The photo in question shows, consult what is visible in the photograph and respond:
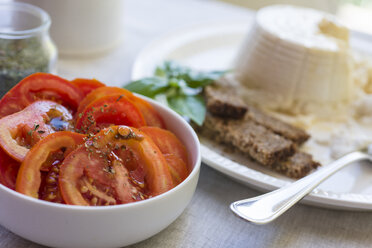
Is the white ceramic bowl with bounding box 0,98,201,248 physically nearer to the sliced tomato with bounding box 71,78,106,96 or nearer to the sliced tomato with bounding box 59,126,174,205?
the sliced tomato with bounding box 59,126,174,205

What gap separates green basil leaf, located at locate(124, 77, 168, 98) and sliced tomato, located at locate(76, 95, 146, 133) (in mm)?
466

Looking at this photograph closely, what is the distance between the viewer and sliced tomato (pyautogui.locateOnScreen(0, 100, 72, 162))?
1.13 m

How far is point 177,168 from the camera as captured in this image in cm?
126

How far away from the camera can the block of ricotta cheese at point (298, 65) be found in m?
2.14

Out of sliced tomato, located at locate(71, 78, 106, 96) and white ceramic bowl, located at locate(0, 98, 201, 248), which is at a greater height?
sliced tomato, located at locate(71, 78, 106, 96)

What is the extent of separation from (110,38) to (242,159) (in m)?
1.13

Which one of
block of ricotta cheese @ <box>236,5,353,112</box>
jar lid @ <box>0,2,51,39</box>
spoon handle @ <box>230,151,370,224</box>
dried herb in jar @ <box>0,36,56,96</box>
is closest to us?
spoon handle @ <box>230,151,370,224</box>

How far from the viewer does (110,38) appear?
241 centimetres

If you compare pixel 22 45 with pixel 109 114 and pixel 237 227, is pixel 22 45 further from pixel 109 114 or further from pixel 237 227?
pixel 237 227

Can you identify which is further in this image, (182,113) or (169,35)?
(169,35)

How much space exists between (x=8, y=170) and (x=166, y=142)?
0.46 m

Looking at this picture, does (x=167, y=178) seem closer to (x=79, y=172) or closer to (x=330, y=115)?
(x=79, y=172)

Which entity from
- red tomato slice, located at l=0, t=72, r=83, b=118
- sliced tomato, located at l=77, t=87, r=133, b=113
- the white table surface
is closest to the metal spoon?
the white table surface

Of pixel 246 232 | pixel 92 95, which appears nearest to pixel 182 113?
pixel 92 95
